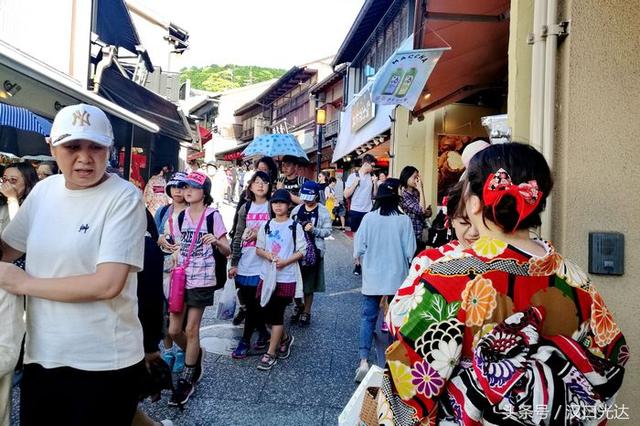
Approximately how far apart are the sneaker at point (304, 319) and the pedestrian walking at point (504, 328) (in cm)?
428

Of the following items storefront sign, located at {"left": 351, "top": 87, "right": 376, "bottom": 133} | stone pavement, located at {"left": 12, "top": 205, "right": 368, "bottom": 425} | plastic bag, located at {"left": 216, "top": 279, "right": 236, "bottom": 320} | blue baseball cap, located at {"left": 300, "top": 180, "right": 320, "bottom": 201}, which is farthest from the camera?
storefront sign, located at {"left": 351, "top": 87, "right": 376, "bottom": 133}

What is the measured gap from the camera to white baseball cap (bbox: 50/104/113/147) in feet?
6.04

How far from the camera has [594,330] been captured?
56.0 inches

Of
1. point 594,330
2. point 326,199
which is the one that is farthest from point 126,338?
point 326,199

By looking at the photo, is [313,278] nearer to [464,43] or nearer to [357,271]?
[357,271]

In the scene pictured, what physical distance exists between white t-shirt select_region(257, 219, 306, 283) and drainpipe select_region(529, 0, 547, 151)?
2.74 meters

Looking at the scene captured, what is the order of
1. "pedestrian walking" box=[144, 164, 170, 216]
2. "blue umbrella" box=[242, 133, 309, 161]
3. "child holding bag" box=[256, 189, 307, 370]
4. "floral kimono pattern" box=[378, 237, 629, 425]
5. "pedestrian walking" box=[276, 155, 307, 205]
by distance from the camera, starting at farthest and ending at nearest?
"pedestrian walking" box=[144, 164, 170, 216], "blue umbrella" box=[242, 133, 309, 161], "pedestrian walking" box=[276, 155, 307, 205], "child holding bag" box=[256, 189, 307, 370], "floral kimono pattern" box=[378, 237, 629, 425]

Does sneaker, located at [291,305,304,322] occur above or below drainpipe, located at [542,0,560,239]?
below

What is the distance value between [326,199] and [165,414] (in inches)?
514

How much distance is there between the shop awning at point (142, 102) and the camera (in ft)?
38.6

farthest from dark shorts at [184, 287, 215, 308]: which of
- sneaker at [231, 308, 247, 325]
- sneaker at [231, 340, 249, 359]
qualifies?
sneaker at [231, 308, 247, 325]

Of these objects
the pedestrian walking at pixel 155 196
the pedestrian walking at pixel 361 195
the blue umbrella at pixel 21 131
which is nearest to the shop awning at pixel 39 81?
the blue umbrella at pixel 21 131

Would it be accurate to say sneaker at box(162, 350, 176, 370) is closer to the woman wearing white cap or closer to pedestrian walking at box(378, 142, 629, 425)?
the woman wearing white cap

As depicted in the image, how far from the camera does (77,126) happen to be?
6.08ft
